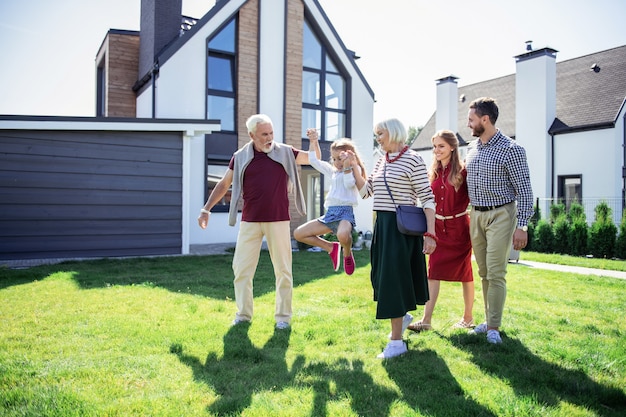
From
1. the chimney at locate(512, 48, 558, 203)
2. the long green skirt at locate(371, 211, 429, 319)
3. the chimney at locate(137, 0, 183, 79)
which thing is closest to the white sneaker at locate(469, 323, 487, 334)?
the long green skirt at locate(371, 211, 429, 319)

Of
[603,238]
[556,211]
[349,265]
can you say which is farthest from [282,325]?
[556,211]

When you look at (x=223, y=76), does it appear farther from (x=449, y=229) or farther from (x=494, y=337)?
(x=494, y=337)

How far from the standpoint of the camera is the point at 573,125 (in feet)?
62.0

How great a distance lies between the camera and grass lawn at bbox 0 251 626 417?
2.91m

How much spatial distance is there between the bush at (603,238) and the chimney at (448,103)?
12.1 metres

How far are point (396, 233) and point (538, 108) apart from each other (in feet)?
61.3

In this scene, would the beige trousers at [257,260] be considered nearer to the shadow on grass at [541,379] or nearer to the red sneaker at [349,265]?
the red sneaker at [349,265]

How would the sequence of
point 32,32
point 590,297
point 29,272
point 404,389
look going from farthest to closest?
point 32,32 < point 29,272 < point 590,297 < point 404,389

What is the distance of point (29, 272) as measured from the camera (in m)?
8.00

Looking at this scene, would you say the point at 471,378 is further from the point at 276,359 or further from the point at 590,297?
the point at 590,297

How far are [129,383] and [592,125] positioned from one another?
761 inches

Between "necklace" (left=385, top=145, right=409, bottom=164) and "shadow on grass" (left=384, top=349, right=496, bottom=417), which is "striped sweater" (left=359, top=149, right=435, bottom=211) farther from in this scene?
"shadow on grass" (left=384, top=349, right=496, bottom=417)

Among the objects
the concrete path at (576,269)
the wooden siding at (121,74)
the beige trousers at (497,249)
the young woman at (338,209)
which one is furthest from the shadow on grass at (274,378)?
the wooden siding at (121,74)

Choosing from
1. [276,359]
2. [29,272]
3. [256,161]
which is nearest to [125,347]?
[276,359]
